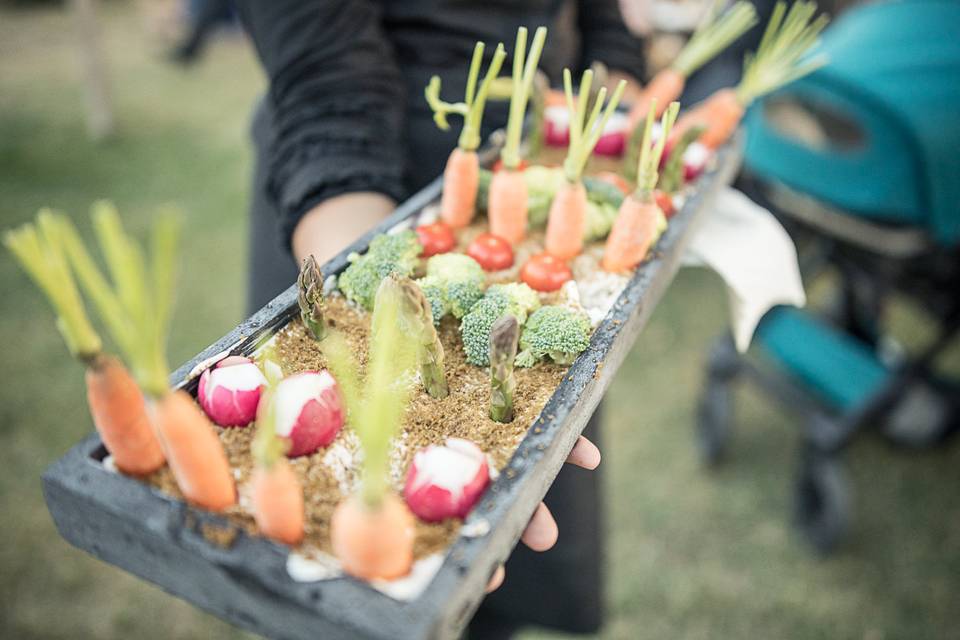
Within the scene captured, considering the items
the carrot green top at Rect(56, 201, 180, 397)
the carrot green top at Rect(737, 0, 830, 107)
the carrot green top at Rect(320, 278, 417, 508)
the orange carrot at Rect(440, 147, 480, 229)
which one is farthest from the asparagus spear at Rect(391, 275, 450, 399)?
the carrot green top at Rect(737, 0, 830, 107)

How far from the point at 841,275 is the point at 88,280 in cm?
237

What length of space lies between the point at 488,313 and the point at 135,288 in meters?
0.43

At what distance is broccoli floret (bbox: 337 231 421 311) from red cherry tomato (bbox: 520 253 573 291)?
0.53ft

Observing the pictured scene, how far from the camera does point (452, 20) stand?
1281 mm

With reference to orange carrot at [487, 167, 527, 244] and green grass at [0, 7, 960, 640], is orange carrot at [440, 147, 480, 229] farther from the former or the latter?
green grass at [0, 7, 960, 640]

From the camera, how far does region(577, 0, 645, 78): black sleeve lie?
5.45ft

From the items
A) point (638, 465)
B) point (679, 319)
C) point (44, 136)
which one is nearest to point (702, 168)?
point (638, 465)

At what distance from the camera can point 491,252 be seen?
3.42ft

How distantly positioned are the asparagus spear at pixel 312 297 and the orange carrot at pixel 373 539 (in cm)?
31

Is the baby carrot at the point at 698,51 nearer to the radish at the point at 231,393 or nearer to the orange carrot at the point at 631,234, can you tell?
the orange carrot at the point at 631,234

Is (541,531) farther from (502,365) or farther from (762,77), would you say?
(762,77)

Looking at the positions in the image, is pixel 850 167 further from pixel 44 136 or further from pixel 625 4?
pixel 44 136

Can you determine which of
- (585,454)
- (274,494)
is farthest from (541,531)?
(274,494)

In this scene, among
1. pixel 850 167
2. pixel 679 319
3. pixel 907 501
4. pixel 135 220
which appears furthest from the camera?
pixel 135 220
